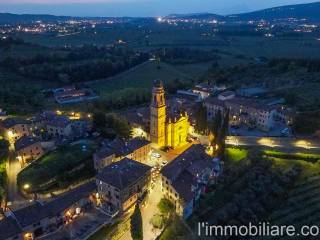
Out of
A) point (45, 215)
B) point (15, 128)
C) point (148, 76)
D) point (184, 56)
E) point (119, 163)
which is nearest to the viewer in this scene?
point (45, 215)

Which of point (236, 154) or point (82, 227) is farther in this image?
point (236, 154)

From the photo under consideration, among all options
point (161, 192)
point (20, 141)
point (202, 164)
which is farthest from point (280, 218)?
point (20, 141)

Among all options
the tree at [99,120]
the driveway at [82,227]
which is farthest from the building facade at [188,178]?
the tree at [99,120]

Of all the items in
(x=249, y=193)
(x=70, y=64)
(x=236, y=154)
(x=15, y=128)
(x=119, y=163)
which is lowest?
(x=249, y=193)

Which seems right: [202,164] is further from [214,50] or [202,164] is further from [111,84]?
[214,50]

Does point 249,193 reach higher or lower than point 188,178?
A: lower

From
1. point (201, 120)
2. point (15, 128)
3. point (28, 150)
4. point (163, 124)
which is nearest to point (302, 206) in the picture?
point (201, 120)

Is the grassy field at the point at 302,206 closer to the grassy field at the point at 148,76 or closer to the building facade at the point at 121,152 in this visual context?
the building facade at the point at 121,152

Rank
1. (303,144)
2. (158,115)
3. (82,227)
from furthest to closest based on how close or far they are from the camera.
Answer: (303,144) < (158,115) < (82,227)

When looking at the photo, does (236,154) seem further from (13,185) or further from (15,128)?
(15,128)
